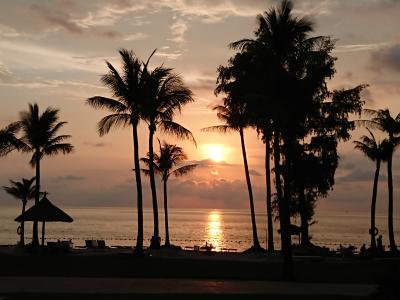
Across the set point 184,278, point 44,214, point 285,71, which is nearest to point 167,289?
point 184,278

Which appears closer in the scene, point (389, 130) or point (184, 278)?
point (184, 278)

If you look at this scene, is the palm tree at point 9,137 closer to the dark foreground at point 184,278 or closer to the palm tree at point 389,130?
the dark foreground at point 184,278

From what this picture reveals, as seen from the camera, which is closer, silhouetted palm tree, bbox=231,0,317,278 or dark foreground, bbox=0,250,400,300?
dark foreground, bbox=0,250,400,300

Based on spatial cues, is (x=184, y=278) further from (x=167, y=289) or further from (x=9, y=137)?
(x=9, y=137)

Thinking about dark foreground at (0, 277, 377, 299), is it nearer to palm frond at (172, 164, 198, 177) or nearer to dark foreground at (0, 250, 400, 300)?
dark foreground at (0, 250, 400, 300)

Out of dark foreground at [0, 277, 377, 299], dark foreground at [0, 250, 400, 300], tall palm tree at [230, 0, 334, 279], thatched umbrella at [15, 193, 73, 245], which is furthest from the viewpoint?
thatched umbrella at [15, 193, 73, 245]

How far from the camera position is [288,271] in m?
20.7

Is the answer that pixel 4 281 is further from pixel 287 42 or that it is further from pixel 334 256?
pixel 334 256

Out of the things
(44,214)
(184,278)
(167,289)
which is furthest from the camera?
(44,214)

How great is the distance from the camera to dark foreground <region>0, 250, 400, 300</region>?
16.6 m

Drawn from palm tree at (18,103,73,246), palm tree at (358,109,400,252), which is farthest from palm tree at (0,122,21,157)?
palm tree at (358,109,400,252)

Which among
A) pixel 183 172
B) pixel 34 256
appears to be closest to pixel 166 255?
pixel 34 256

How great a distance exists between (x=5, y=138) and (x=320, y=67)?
17063 mm

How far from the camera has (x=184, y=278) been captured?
20.9m
